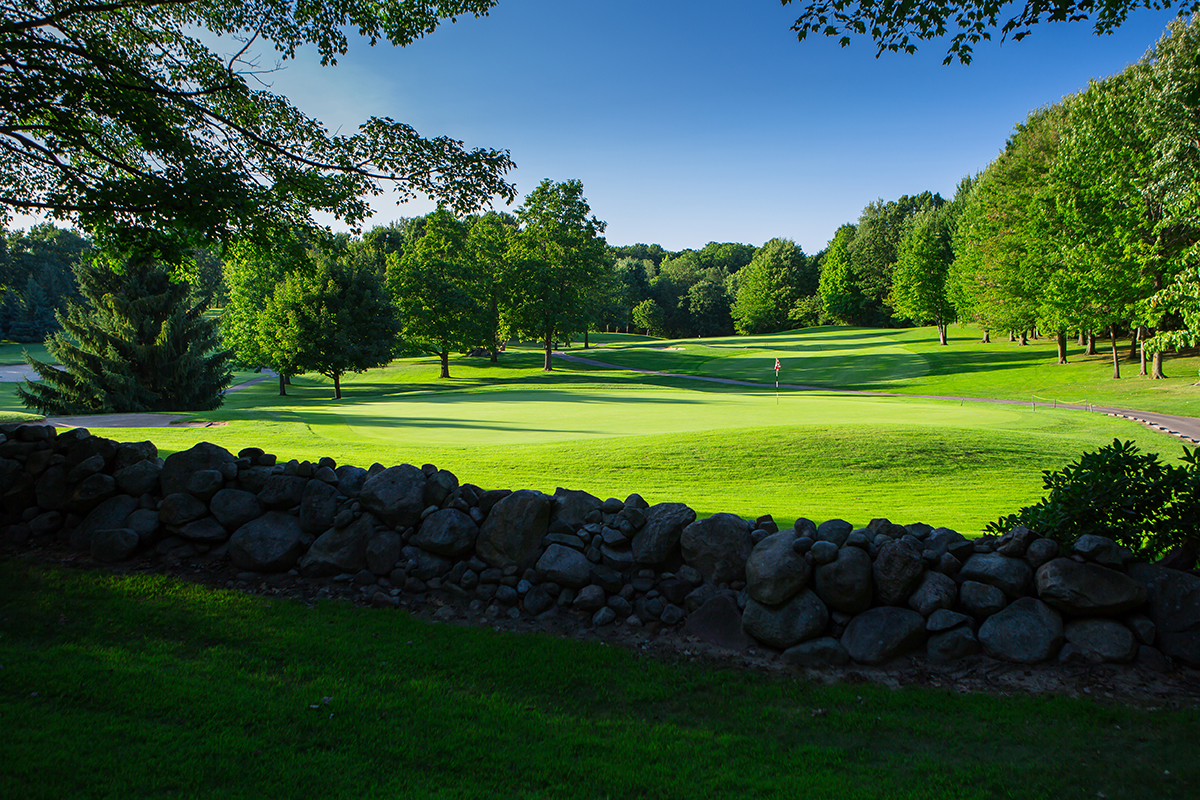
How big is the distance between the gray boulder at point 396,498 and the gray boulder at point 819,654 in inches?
129

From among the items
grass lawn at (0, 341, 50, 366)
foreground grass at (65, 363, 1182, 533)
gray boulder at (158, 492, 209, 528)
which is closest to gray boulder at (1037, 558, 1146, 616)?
foreground grass at (65, 363, 1182, 533)

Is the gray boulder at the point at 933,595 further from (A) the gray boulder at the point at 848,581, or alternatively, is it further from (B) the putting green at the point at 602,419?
(B) the putting green at the point at 602,419

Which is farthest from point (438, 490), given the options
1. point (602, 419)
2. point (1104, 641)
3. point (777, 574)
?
point (602, 419)

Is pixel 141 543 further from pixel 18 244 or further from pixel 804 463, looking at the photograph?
pixel 18 244

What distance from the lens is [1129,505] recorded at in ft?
14.8

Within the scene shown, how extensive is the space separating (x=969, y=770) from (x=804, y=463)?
9028 millimetres

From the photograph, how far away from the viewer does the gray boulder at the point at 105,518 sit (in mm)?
6070

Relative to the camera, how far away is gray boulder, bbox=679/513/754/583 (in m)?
5.04

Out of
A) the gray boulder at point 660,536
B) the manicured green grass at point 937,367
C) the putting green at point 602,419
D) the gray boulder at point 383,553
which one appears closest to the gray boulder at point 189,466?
the gray boulder at point 383,553

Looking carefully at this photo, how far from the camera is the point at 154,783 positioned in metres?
3.15

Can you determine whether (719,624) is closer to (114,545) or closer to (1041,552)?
(1041,552)

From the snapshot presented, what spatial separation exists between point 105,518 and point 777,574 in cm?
614

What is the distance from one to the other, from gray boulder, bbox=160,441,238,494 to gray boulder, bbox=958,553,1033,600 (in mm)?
6336

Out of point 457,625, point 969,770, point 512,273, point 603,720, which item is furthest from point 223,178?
point 512,273
